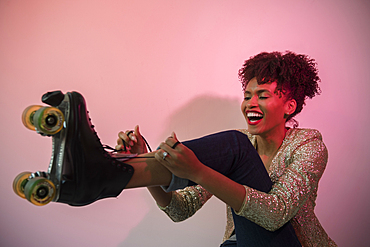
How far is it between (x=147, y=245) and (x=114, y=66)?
3.85ft

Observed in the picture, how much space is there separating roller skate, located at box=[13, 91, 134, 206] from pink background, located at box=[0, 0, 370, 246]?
924 millimetres

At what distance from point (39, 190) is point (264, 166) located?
2.56 ft

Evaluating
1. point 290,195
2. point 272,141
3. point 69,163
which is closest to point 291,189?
point 290,195

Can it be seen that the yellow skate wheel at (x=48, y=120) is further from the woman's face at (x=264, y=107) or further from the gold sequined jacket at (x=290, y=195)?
the woman's face at (x=264, y=107)

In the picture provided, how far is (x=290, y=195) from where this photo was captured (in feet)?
3.26

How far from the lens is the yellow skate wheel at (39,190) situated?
740 mm

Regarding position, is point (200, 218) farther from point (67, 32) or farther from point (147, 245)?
point (67, 32)

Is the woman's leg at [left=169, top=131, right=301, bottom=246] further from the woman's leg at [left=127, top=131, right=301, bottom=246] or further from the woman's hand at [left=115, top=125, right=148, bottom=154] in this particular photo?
the woman's hand at [left=115, top=125, right=148, bottom=154]

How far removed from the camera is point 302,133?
1263 millimetres

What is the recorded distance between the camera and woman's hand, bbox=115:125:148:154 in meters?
1.09

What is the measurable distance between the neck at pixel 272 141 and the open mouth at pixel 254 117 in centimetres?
11

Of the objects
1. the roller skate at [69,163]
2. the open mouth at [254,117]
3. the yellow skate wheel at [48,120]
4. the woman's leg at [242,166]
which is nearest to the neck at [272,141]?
the open mouth at [254,117]

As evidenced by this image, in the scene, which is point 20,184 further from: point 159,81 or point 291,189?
point 159,81

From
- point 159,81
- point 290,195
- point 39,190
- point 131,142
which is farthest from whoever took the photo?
point 159,81
